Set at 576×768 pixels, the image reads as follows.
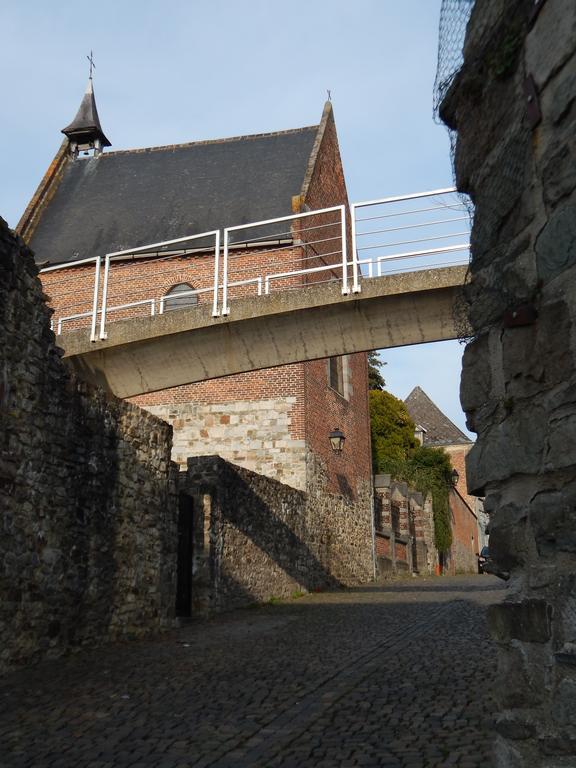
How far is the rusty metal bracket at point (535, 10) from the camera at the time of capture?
2.67 metres

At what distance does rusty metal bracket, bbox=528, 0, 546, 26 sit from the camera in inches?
105

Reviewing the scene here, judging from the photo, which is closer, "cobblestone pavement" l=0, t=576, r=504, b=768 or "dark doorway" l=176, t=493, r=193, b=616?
"cobblestone pavement" l=0, t=576, r=504, b=768

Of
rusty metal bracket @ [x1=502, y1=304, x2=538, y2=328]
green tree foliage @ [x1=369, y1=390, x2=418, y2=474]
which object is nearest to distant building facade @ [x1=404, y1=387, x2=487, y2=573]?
green tree foliage @ [x1=369, y1=390, x2=418, y2=474]

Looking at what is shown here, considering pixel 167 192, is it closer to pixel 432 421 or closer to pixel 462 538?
pixel 462 538

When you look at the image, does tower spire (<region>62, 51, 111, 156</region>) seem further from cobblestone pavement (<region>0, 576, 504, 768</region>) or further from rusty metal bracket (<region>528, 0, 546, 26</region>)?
rusty metal bracket (<region>528, 0, 546, 26</region>)

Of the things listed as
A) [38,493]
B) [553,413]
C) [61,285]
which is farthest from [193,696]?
[61,285]

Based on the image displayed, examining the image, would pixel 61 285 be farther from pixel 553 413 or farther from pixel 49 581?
pixel 553 413

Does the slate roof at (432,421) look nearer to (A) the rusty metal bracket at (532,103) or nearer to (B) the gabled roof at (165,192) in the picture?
(B) the gabled roof at (165,192)

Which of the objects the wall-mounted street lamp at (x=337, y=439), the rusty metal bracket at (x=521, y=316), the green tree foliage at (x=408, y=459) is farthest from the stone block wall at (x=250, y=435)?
the rusty metal bracket at (x=521, y=316)

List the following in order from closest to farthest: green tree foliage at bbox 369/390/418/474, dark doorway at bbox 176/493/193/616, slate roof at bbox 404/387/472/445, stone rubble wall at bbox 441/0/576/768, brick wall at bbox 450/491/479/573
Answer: stone rubble wall at bbox 441/0/576/768 < dark doorway at bbox 176/493/193/616 < brick wall at bbox 450/491/479/573 < green tree foliage at bbox 369/390/418/474 < slate roof at bbox 404/387/472/445

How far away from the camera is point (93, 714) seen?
18.0ft

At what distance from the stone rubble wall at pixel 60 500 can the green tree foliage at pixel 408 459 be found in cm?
1943

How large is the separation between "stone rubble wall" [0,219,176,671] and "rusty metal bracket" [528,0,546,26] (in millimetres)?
5977

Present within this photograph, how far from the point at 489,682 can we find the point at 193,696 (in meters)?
2.31
